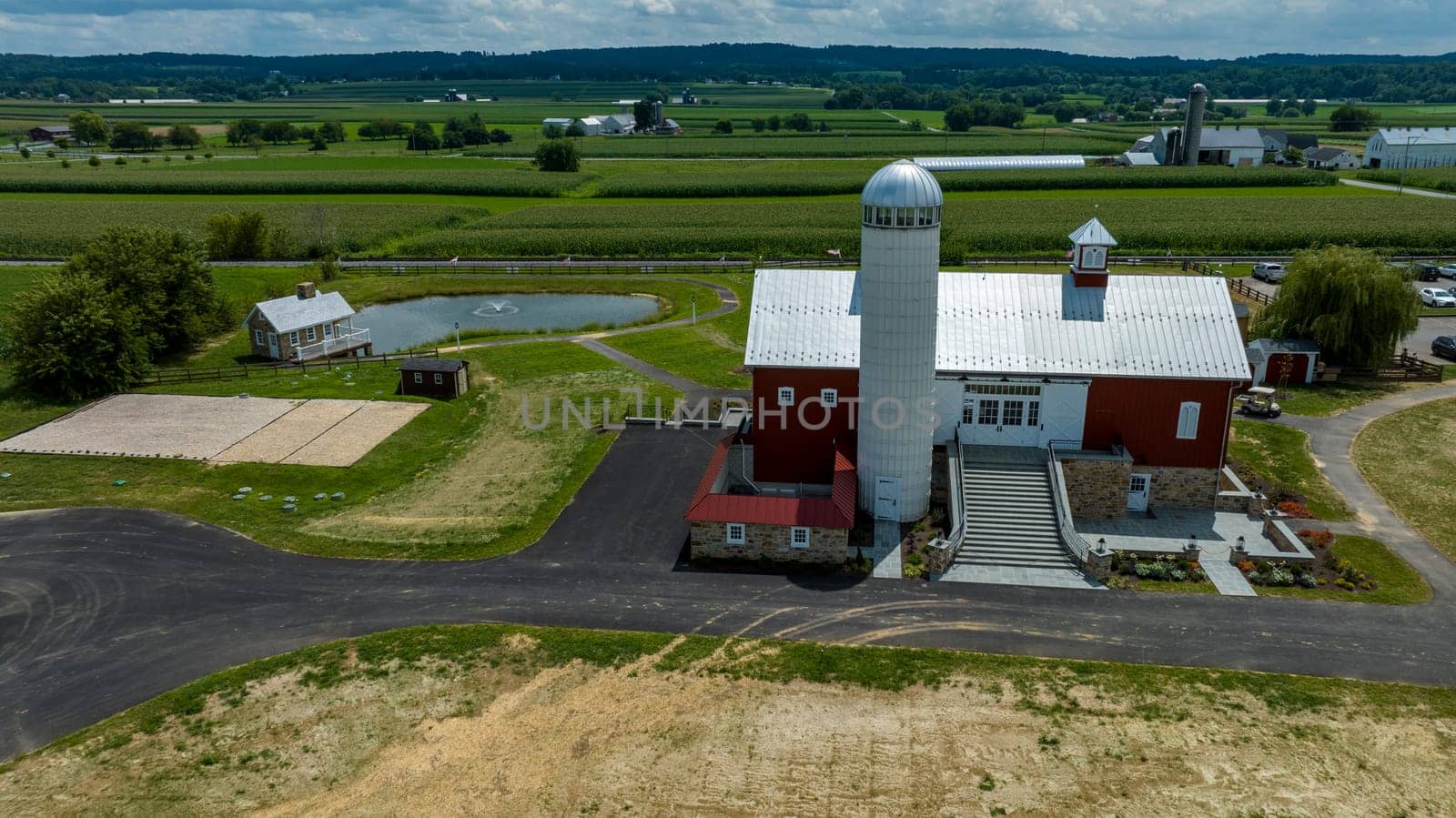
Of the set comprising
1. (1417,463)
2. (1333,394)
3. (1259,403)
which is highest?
(1259,403)

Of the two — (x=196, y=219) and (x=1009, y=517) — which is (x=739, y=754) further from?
(x=196, y=219)

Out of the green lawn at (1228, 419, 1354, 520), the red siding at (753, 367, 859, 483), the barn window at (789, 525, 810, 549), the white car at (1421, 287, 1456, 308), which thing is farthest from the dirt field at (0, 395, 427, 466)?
the white car at (1421, 287, 1456, 308)

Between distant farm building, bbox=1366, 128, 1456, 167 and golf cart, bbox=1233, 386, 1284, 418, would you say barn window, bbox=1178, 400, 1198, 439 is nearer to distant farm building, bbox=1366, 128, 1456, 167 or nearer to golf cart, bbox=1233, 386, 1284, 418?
golf cart, bbox=1233, 386, 1284, 418

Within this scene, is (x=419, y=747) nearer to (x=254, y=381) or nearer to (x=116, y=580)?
(x=116, y=580)

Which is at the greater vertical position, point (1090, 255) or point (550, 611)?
point (1090, 255)

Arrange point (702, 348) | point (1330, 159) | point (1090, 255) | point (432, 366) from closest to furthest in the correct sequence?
point (1090, 255) → point (432, 366) → point (702, 348) → point (1330, 159)

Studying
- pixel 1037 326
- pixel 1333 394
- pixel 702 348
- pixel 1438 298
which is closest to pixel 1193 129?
pixel 1438 298

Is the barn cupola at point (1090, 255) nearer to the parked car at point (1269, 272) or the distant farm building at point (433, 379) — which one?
the distant farm building at point (433, 379)

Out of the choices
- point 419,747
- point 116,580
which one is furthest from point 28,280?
point 419,747
